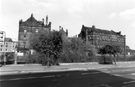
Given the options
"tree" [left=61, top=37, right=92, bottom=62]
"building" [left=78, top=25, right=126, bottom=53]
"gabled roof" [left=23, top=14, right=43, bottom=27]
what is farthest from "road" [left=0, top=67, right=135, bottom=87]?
"building" [left=78, top=25, right=126, bottom=53]

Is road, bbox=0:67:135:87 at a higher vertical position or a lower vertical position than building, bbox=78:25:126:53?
lower

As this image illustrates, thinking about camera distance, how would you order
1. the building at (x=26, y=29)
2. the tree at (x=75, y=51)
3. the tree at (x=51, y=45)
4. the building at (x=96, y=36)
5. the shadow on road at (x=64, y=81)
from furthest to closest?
the building at (x=96, y=36)
the building at (x=26, y=29)
the tree at (x=75, y=51)
the tree at (x=51, y=45)
the shadow on road at (x=64, y=81)

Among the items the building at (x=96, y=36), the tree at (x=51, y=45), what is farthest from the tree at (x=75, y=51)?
the building at (x=96, y=36)

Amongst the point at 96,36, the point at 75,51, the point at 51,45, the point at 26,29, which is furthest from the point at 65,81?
the point at 96,36

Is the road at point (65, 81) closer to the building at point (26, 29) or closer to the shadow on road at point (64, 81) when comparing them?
the shadow on road at point (64, 81)

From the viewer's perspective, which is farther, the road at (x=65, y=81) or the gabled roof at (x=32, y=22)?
the gabled roof at (x=32, y=22)

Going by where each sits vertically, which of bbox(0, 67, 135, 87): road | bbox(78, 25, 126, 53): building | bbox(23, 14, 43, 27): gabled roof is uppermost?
bbox(23, 14, 43, 27): gabled roof

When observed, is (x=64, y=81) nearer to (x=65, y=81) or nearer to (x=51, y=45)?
(x=65, y=81)

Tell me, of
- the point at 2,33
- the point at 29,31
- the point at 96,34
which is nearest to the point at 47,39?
the point at 2,33

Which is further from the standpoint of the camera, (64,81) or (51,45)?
(51,45)

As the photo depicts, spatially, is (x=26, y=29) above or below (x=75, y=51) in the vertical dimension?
above

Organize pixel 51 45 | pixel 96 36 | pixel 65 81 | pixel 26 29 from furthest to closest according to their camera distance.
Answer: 1. pixel 96 36
2. pixel 26 29
3. pixel 51 45
4. pixel 65 81

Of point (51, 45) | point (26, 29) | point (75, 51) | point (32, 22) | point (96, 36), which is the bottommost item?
point (75, 51)

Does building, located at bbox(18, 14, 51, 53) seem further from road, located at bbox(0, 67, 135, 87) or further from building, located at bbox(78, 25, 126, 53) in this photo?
road, located at bbox(0, 67, 135, 87)
